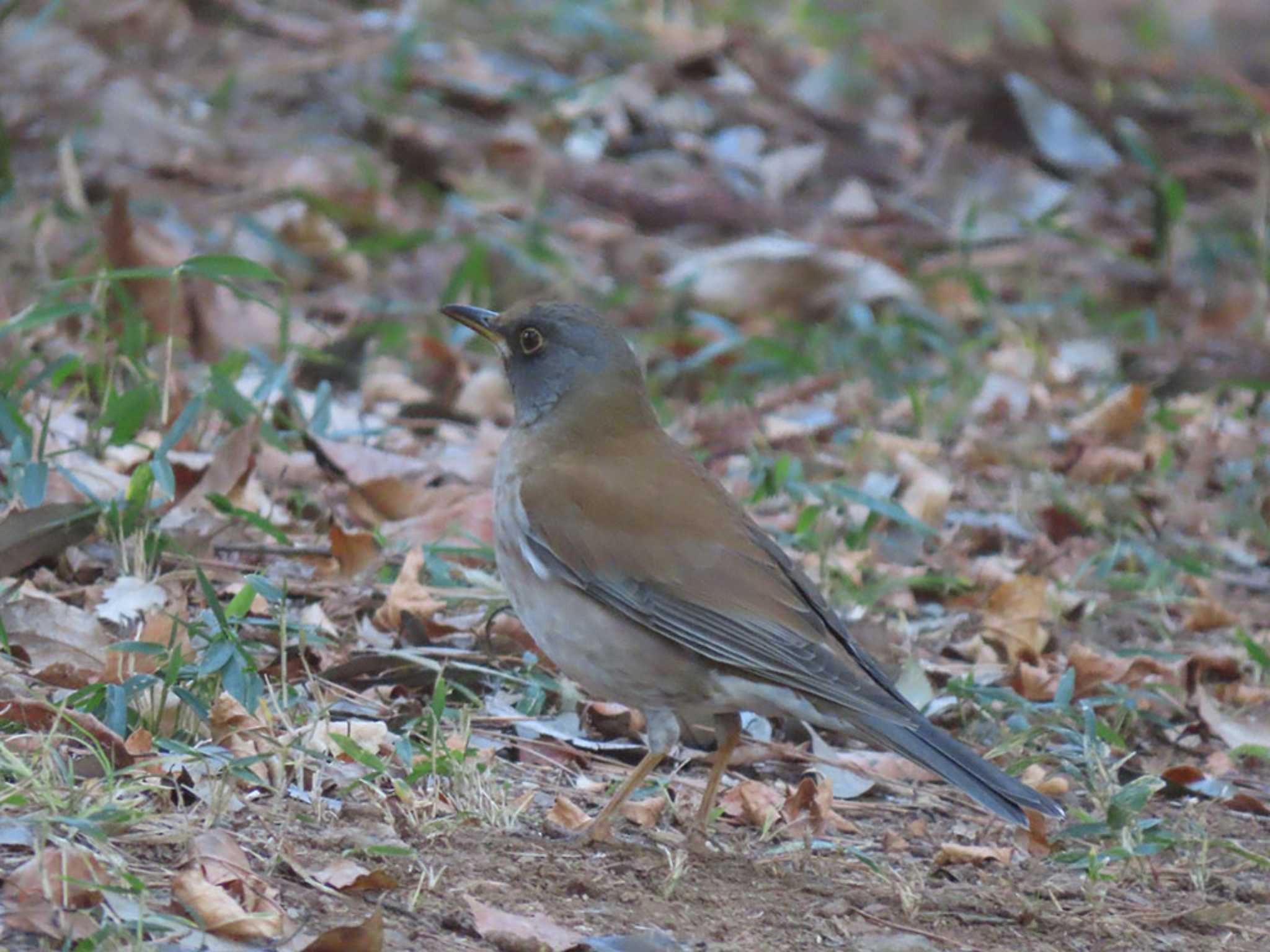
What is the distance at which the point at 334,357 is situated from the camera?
26.2 feet

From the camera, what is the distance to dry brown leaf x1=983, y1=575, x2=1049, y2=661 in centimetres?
630

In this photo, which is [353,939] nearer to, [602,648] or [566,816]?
[566,816]

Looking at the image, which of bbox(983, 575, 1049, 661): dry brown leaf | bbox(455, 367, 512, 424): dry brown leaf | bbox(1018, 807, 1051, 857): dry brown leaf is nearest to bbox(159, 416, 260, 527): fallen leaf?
bbox(455, 367, 512, 424): dry brown leaf

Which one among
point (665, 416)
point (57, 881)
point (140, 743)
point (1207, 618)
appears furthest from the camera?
point (665, 416)

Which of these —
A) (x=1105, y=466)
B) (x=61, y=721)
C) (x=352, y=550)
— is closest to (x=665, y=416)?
(x=1105, y=466)

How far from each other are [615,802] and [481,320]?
1.78 m

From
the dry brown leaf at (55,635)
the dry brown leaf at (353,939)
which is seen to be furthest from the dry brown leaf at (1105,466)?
the dry brown leaf at (353,939)

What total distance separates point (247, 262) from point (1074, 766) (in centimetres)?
283

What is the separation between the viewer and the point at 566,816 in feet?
15.5

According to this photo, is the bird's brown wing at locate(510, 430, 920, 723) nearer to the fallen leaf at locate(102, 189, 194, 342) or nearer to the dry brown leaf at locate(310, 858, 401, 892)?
the dry brown leaf at locate(310, 858, 401, 892)

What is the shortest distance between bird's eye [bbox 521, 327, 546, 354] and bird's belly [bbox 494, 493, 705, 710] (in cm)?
89

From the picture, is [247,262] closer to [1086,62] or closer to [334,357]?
[334,357]

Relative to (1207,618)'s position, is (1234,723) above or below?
above

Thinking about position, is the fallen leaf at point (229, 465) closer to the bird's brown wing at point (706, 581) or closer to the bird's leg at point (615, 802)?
the bird's brown wing at point (706, 581)
